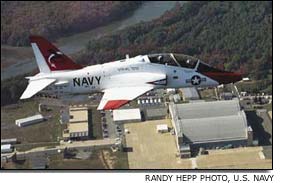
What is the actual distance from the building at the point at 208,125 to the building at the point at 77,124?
2117mm

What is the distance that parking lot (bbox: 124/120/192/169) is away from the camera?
13.1 metres

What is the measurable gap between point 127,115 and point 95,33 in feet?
33.9

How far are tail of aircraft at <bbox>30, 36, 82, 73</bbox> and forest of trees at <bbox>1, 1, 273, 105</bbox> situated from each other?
8639 mm

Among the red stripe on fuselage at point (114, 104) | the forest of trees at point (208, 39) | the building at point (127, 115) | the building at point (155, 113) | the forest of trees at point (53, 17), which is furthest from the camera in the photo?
the forest of trees at point (53, 17)

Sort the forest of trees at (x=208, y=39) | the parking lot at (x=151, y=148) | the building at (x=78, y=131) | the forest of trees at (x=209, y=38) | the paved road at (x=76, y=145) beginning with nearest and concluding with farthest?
the parking lot at (x=151, y=148)
the paved road at (x=76, y=145)
the building at (x=78, y=131)
the forest of trees at (x=208, y=39)
the forest of trees at (x=209, y=38)

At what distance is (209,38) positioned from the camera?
20359 millimetres

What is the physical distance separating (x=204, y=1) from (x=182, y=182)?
50.8 feet

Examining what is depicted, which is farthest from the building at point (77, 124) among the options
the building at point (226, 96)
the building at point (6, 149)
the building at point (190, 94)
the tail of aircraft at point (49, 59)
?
the tail of aircraft at point (49, 59)

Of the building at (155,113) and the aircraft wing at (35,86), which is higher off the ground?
the aircraft wing at (35,86)

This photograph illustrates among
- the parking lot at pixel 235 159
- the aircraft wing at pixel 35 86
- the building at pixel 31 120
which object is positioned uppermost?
the aircraft wing at pixel 35 86

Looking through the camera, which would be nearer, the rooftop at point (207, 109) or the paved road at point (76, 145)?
Answer: the paved road at point (76, 145)

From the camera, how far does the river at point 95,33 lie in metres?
21.9

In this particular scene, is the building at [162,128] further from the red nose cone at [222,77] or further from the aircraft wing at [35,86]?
the aircraft wing at [35,86]

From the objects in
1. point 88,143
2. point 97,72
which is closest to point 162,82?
point 97,72
